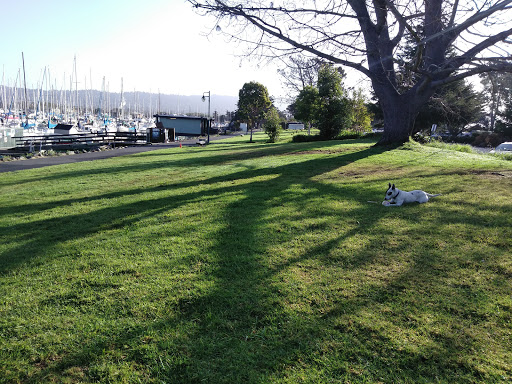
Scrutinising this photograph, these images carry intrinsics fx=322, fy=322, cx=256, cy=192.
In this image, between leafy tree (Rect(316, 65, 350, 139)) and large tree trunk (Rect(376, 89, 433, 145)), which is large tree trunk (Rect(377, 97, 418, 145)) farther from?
leafy tree (Rect(316, 65, 350, 139))

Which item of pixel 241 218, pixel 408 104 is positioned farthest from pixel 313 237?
pixel 408 104

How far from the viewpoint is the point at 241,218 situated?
5832 mm

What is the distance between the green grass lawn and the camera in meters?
2.45

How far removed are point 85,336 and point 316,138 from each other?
28230 mm

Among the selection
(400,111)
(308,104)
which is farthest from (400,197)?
(308,104)

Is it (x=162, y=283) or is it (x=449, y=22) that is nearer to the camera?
(x=162, y=283)

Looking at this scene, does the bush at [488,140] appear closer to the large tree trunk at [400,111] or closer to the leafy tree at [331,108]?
the leafy tree at [331,108]

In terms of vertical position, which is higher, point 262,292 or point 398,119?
point 398,119

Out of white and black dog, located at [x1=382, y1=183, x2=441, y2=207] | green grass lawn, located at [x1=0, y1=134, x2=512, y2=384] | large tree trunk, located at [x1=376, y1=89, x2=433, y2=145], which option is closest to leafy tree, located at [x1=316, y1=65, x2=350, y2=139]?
large tree trunk, located at [x1=376, y1=89, x2=433, y2=145]

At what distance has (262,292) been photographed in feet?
11.0

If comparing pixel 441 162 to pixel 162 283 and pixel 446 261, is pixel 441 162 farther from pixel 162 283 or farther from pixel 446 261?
pixel 162 283

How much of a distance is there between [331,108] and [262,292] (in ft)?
90.8

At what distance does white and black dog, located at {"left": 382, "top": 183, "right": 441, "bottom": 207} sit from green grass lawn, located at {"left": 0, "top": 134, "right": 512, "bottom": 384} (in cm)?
19

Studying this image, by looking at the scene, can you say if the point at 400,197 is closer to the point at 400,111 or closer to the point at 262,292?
the point at 262,292
